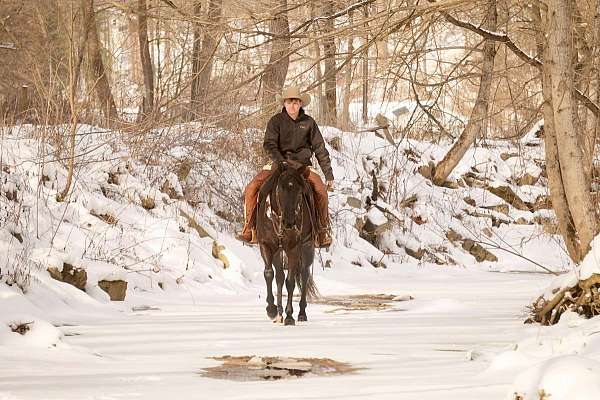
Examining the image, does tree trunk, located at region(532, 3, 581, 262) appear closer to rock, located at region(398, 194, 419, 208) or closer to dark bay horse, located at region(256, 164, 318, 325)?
dark bay horse, located at region(256, 164, 318, 325)

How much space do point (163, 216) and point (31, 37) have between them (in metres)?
15.6

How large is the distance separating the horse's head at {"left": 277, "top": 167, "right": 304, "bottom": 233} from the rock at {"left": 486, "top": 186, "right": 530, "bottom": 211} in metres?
16.7

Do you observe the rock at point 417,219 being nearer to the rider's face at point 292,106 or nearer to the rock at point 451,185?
the rock at point 451,185

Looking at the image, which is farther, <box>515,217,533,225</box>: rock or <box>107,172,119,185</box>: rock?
<box>515,217,533,225</box>: rock

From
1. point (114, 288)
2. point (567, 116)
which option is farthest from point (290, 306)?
point (567, 116)

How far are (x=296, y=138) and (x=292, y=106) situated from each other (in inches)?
16.3

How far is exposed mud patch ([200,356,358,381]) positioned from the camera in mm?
6352

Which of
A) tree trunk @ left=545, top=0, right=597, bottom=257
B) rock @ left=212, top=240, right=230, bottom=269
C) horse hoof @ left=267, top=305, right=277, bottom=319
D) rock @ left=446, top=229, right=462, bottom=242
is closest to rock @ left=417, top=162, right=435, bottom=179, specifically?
rock @ left=446, top=229, right=462, bottom=242

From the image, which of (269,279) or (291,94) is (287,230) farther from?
(291,94)

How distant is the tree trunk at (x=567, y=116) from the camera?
9375 millimetres

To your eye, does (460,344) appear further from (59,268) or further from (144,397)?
(59,268)

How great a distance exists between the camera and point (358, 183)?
24.1 m

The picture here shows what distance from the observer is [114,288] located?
11984 mm

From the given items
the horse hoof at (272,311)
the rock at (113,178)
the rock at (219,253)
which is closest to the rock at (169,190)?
the rock at (113,178)
